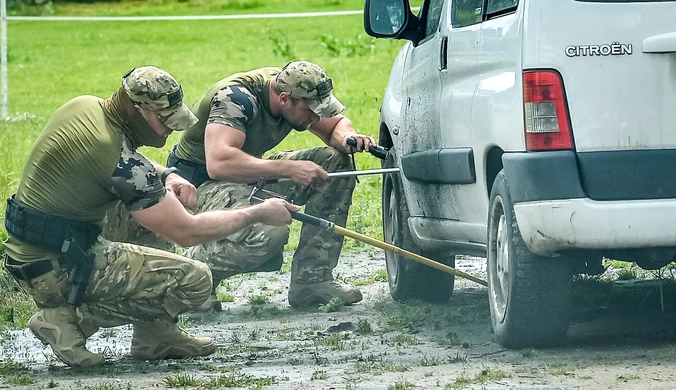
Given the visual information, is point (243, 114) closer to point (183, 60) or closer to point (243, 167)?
point (243, 167)

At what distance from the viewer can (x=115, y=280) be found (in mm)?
5562

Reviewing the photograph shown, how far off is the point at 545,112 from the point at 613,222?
18.1 inches

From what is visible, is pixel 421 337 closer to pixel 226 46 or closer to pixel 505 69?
pixel 505 69

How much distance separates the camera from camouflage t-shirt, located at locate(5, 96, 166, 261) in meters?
5.28

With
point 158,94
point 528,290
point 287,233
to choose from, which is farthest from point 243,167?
point 528,290

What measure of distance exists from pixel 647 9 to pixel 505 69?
0.59m

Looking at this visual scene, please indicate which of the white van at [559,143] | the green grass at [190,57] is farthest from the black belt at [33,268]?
the white van at [559,143]

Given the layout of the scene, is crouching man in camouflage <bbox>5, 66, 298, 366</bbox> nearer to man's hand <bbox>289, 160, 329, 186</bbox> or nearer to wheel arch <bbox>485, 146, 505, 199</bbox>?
wheel arch <bbox>485, 146, 505, 199</bbox>

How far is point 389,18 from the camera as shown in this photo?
21.7 ft

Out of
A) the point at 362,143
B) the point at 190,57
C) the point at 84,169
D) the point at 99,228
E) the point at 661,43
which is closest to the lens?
the point at 661,43

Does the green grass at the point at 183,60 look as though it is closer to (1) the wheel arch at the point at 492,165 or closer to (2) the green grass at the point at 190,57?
(2) the green grass at the point at 190,57

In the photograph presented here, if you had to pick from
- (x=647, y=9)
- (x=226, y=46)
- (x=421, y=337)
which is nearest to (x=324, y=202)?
(x=421, y=337)

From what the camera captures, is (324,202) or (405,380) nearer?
(405,380)

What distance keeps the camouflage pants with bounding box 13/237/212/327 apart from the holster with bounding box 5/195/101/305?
0.14ft
